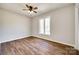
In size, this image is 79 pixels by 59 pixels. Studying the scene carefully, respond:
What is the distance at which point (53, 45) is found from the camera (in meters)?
1.86

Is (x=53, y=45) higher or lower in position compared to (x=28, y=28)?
lower

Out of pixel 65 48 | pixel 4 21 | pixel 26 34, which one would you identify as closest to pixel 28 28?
pixel 26 34

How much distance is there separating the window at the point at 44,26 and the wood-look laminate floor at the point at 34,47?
232 mm

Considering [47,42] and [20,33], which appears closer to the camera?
[20,33]

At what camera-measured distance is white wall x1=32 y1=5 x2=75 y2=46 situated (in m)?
1.57

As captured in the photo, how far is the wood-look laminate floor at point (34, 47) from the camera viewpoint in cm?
164

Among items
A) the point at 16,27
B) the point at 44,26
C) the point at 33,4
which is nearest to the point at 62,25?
the point at 44,26

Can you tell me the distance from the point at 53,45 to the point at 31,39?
53cm

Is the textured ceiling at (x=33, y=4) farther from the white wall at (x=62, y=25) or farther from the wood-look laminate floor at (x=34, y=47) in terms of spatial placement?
the wood-look laminate floor at (x=34, y=47)

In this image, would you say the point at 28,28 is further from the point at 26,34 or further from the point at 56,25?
the point at 56,25

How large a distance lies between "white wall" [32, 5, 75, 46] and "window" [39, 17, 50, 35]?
0.08 m

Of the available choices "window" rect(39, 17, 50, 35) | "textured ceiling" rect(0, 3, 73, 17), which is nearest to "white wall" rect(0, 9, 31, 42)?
"textured ceiling" rect(0, 3, 73, 17)

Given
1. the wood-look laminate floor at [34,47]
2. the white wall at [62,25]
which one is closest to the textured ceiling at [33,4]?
the white wall at [62,25]
